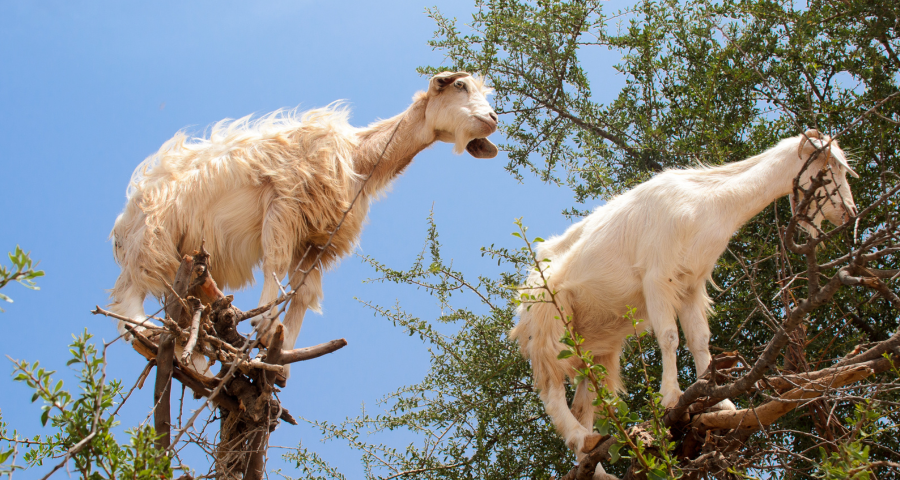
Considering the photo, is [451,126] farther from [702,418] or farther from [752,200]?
[702,418]

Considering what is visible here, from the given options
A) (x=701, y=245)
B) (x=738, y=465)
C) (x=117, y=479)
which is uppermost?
(x=701, y=245)

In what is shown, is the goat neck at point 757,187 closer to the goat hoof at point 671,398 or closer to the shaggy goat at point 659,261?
the shaggy goat at point 659,261

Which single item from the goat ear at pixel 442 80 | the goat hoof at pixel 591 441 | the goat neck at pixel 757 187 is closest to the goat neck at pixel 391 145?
the goat ear at pixel 442 80

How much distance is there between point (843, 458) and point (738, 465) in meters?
0.63

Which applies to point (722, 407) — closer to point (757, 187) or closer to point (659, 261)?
point (659, 261)

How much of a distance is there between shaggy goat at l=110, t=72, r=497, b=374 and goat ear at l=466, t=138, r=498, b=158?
0.05ft

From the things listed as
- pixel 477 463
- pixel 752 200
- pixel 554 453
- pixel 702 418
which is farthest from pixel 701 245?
pixel 477 463

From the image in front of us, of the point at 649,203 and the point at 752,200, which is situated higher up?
the point at 649,203

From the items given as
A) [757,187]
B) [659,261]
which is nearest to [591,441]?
[659,261]

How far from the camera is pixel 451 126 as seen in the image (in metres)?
4.73

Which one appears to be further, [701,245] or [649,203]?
[649,203]

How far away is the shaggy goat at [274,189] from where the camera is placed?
426cm

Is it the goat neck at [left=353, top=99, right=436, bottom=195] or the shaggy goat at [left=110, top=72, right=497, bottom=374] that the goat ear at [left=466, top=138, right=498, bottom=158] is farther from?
the goat neck at [left=353, top=99, right=436, bottom=195]

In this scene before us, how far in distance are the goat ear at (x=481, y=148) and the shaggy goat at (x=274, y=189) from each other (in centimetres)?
2
